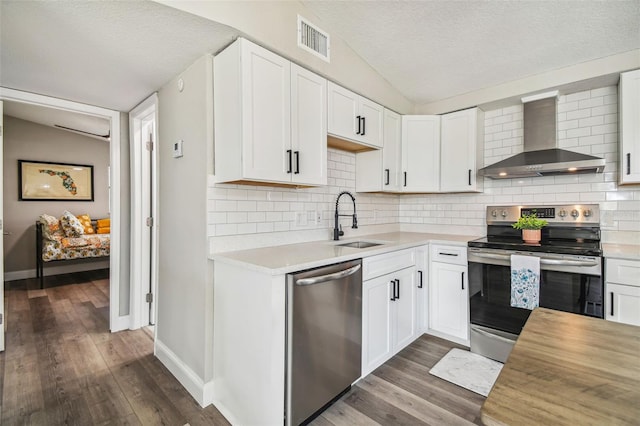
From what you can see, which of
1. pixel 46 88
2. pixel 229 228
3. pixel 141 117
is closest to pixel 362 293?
pixel 229 228

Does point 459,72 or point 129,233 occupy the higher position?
point 459,72

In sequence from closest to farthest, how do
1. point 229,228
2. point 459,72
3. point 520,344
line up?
point 520,344
point 229,228
point 459,72

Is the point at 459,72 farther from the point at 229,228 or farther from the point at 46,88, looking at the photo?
the point at 46,88

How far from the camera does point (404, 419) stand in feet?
5.88

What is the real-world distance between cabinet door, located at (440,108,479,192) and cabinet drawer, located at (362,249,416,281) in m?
1.00

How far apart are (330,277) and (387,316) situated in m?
0.87

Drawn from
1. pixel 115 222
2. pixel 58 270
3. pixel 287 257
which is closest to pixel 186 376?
pixel 287 257

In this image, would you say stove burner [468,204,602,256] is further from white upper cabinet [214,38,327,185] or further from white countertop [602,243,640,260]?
white upper cabinet [214,38,327,185]

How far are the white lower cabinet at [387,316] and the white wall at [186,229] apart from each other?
1.07 m

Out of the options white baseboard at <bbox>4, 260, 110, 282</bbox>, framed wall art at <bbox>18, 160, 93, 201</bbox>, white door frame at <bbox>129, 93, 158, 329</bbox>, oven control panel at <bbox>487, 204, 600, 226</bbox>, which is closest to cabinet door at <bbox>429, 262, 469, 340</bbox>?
oven control panel at <bbox>487, 204, 600, 226</bbox>

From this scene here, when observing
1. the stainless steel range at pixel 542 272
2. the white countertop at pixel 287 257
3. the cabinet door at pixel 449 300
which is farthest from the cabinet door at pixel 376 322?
the stainless steel range at pixel 542 272

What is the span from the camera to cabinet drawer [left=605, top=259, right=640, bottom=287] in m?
1.97

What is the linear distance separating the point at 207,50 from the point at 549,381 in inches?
89.0

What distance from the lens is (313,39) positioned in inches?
87.0
